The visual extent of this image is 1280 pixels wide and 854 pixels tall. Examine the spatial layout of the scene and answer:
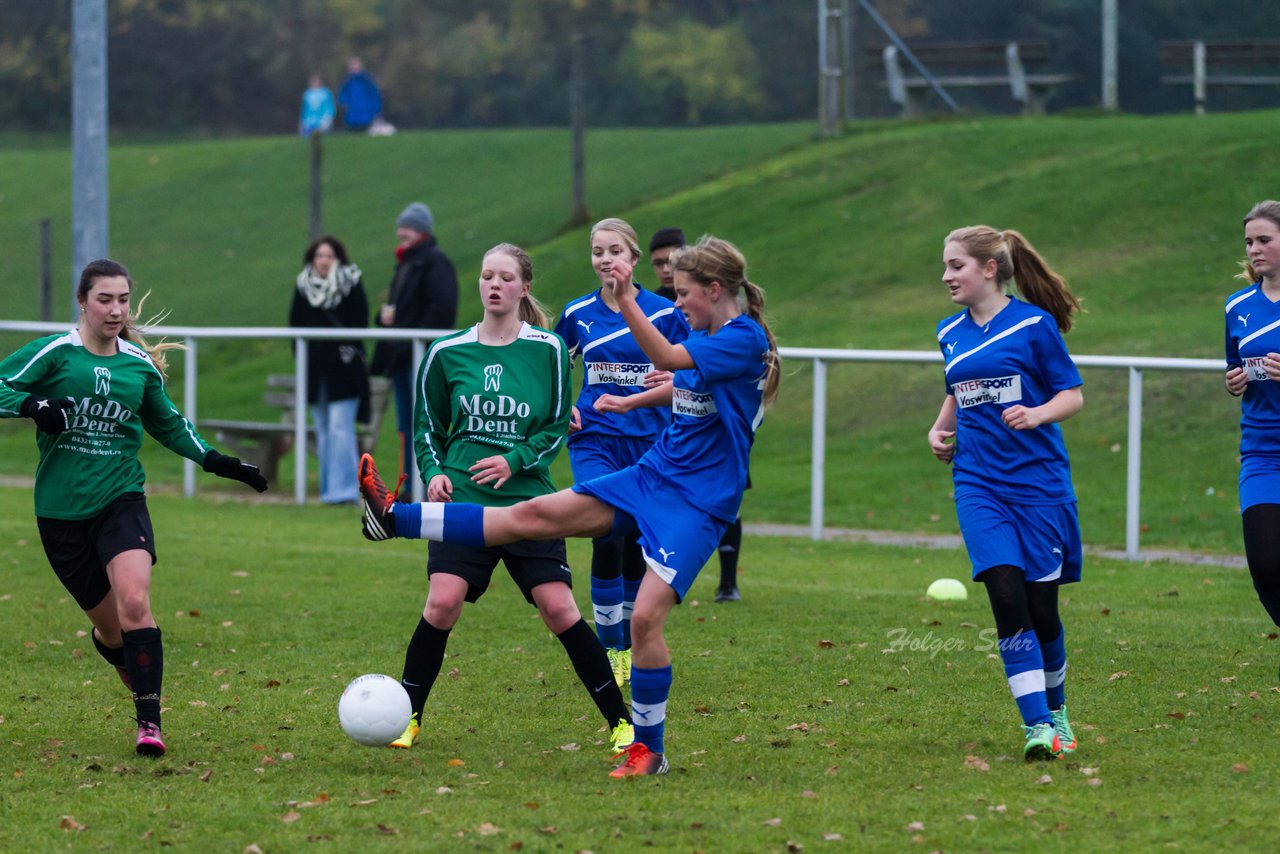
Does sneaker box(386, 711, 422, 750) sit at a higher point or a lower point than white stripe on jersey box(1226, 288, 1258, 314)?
lower

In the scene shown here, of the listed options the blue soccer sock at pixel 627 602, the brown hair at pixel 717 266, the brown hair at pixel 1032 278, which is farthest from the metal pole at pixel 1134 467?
the brown hair at pixel 717 266

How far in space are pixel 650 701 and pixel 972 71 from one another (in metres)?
26.0

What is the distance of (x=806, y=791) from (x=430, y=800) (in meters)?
1.22

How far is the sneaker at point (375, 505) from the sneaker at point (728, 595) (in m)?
4.34

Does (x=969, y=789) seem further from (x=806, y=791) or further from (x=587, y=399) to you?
(x=587, y=399)

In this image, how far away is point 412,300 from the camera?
14.5m

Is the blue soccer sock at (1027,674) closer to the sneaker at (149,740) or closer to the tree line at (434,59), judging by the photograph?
the sneaker at (149,740)

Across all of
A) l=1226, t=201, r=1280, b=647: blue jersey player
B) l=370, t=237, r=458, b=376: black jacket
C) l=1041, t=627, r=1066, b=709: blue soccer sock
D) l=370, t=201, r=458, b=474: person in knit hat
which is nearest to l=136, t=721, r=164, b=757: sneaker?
l=1041, t=627, r=1066, b=709: blue soccer sock

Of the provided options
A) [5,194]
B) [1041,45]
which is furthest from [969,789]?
[5,194]

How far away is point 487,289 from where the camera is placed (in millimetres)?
6469

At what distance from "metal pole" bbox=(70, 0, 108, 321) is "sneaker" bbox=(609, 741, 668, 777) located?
31.4 ft

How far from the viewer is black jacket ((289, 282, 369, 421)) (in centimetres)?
1477

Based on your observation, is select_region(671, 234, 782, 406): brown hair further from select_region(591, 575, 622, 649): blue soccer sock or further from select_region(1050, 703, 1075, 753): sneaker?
select_region(591, 575, 622, 649): blue soccer sock

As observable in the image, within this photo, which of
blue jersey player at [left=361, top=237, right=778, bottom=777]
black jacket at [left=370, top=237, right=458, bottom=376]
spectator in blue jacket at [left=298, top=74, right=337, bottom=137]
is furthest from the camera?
spectator in blue jacket at [left=298, top=74, right=337, bottom=137]
